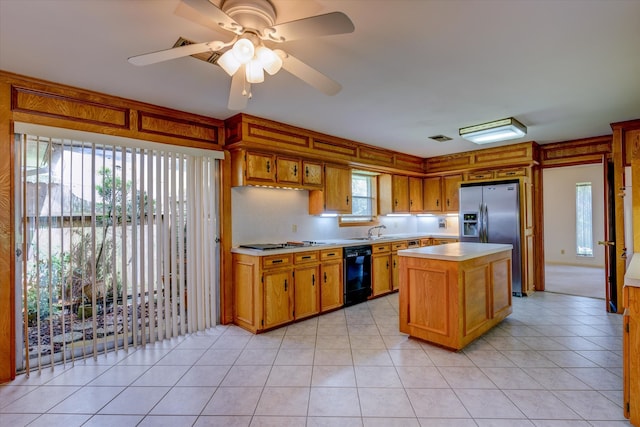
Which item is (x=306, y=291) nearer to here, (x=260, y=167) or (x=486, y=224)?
(x=260, y=167)

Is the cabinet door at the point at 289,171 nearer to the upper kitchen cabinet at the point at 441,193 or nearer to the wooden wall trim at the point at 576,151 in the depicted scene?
the upper kitchen cabinet at the point at 441,193

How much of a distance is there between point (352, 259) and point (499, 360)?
207 centimetres

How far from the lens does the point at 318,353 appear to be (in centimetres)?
286

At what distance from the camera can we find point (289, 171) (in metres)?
3.96

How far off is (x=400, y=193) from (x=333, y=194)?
1.79 metres

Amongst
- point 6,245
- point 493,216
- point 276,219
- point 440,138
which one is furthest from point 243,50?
point 493,216

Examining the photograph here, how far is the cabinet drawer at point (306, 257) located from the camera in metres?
3.69

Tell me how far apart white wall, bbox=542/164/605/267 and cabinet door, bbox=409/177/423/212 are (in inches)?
141

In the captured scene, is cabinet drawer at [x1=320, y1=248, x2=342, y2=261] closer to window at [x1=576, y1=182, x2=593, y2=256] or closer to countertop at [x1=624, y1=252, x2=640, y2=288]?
countertop at [x1=624, y1=252, x2=640, y2=288]

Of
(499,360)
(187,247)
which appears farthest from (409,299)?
(187,247)

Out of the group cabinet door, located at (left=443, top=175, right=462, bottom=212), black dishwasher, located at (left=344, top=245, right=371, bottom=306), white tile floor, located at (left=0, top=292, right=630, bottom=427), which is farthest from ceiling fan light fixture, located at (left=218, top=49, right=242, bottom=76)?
cabinet door, located at (left=443, top=175, right=462, bottom=212)

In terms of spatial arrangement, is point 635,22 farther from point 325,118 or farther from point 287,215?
point 287,215

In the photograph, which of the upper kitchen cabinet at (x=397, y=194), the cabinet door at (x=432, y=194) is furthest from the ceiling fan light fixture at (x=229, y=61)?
the cabinet door at (x=432, y=194)

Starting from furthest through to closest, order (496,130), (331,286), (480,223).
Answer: (480,223)
(331,286)
(496,130)
